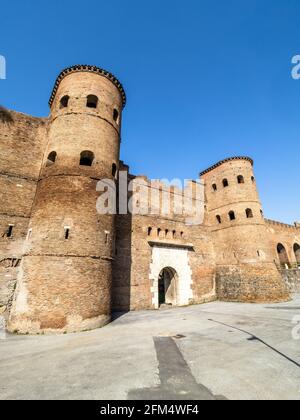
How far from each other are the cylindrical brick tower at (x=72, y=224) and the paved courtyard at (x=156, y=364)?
3.06 feet

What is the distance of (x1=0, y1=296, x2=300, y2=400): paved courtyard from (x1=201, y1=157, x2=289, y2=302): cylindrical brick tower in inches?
330

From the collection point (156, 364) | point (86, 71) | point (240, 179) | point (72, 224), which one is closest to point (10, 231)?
point (72, 224)

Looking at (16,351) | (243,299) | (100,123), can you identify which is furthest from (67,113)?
(243,299)

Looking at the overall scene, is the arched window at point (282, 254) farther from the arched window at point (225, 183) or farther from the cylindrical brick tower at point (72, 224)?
the cylindrical brick tower at point (72, 224)

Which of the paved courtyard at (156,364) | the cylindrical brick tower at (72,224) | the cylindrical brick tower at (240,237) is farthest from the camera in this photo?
the cylindrical brick tower at (240,237)

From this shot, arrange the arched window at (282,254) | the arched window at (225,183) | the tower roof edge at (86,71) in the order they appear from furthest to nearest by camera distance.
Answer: the arched window at (282,254) < the arched window at (225,183) < the tower roof edge at (86,71)

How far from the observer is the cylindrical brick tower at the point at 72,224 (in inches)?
316

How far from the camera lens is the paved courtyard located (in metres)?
3.50

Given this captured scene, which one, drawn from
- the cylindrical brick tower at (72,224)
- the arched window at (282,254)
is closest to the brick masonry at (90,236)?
the cylindrical brick tower at (72,224)

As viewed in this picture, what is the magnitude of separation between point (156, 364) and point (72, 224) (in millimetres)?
6178

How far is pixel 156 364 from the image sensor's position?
464 cm

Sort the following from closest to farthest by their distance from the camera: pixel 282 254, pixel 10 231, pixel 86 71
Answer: pixel 10 231 → pixel 86 71 → pixel 282 254

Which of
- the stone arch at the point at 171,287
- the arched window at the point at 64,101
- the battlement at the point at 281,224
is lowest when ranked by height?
the stone arch at the point at 171,287

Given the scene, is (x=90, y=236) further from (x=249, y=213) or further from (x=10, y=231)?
(x=249, y=213)
